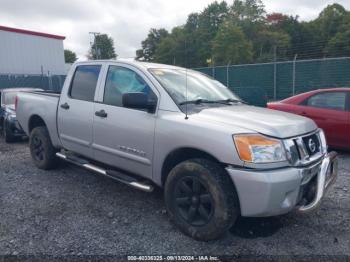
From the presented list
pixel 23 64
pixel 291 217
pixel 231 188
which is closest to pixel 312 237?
pixel 291 217

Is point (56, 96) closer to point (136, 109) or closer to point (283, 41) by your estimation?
point (136, 109)

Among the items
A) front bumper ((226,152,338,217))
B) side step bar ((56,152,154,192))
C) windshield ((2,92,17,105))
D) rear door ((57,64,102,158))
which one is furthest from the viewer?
windshield ((2,92,17,105))

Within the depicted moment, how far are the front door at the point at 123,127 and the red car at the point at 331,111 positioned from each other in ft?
13.8

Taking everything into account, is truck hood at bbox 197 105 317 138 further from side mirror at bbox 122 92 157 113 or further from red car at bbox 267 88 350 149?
red car at bbox 267 88 350 149

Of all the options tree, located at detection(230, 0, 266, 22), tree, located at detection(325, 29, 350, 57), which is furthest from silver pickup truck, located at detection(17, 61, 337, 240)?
tree, located at detection(230, 0, 266, 22)

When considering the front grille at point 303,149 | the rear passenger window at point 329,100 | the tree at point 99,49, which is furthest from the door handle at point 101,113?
the rear passenger window at point 329,100

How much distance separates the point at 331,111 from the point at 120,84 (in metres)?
4.41

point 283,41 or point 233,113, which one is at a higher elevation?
point 283,41

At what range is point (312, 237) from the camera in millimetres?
3381

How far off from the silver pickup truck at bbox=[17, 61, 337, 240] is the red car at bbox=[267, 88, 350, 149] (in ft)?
9.38

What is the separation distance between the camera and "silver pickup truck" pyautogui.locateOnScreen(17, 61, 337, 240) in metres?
2.97

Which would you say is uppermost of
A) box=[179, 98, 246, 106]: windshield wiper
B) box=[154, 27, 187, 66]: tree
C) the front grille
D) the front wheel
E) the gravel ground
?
box=[154, 27, 187, 66]: tree

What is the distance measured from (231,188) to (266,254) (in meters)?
0.68

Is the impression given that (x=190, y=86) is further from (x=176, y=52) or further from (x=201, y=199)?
(x=176, y=52)
